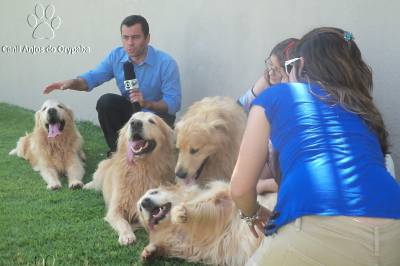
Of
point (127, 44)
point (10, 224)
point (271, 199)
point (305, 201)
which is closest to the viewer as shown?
point (305, 201)

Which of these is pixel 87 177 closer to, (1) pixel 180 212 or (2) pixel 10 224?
(2) pixel 10 224

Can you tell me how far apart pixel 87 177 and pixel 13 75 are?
5043 mm

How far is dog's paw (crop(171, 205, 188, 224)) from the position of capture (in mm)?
2994

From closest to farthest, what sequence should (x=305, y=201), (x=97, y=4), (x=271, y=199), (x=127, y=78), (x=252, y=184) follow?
(x=305, y=201)
(x=252, y=184)
(x=271, y=199)
(x=127, y=78)
(x=97, y=4)

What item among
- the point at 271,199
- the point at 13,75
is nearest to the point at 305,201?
the point at 271,199

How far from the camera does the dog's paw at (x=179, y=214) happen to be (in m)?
2.99

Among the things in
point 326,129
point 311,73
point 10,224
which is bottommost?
point 10,224

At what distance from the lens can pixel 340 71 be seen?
2055mm

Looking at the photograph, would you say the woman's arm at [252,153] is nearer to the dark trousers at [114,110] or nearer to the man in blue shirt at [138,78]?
the man in blue shirt at [138,78]

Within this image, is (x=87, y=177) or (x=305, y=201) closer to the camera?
(x=305, y=201)

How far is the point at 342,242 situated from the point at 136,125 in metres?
2.43

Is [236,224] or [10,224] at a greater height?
[236,224]

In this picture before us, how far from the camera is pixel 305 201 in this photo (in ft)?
5.99

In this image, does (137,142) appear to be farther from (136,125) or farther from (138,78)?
(138,78)
